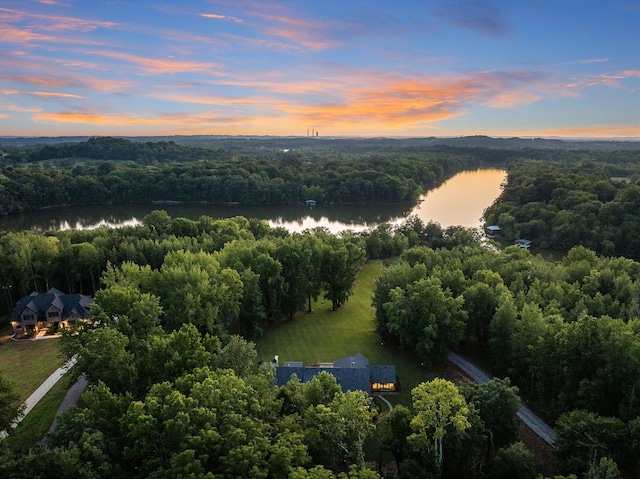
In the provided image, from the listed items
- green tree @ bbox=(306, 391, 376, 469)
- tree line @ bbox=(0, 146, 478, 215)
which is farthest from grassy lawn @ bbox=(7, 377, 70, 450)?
tree line @ bbox=(0, 146, 478, 215)

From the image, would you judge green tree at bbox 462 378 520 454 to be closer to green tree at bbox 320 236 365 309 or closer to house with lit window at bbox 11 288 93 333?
green tree at bbox 320 236 365 309

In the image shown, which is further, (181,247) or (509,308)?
(181,247)

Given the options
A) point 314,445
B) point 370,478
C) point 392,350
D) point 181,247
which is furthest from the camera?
point 181,247

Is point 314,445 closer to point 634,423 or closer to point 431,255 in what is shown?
point 634,423

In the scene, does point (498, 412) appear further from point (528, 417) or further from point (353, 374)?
point (353, 374)

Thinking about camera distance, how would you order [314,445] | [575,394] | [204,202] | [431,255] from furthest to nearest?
[204,202]
[431,255]
[575,394]
[314,445]

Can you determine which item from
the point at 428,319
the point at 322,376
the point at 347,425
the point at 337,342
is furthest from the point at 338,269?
the point at 347,425

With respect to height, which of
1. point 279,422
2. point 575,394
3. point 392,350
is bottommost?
point 392,350

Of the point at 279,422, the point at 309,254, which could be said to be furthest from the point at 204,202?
the point at 279,422

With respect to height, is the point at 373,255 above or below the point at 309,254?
below
